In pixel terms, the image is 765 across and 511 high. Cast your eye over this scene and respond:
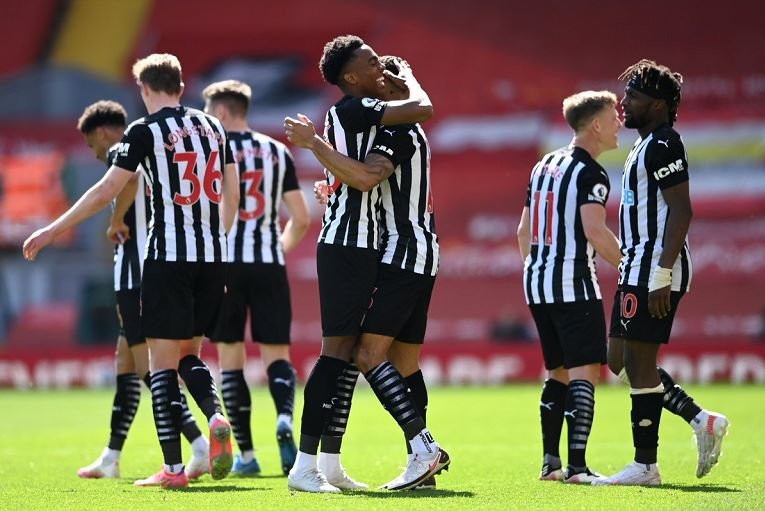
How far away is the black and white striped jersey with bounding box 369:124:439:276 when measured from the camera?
660cm

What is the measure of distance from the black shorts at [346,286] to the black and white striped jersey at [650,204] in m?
1.44

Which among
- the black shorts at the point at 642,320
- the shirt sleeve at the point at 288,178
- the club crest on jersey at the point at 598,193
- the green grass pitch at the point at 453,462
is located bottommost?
the green grass pitch at the point at 453,462

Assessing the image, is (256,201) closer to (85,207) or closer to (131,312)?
(131,312)

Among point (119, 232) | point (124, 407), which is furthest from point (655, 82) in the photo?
point (124, 407)

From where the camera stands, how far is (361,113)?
6496mm

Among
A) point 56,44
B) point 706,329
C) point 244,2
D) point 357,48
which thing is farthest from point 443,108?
point 357,48

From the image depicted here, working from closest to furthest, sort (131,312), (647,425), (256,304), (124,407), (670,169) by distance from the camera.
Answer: (670,169) < (647,425) < (131,312) < (124,407) < (256,304)

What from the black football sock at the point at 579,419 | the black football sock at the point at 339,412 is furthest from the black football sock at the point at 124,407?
the black football sock at the point at 579,419

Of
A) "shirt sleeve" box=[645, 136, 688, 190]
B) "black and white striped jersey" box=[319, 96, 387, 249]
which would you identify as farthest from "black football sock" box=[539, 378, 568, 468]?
"black and white striped jersey" box=[319, 96, 387, 249]

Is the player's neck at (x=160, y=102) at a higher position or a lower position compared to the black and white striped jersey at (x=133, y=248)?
higher

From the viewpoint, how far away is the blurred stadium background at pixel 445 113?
23.2 metres

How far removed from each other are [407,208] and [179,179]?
1340 millimetres

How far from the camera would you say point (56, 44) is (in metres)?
26.4

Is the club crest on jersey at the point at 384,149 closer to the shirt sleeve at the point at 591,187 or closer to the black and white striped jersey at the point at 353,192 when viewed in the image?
the black and white striped jersey at the point at 353,192
